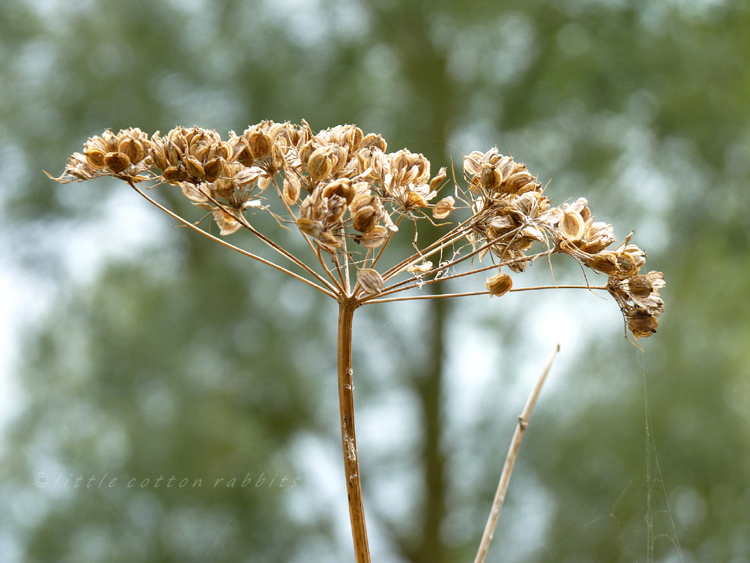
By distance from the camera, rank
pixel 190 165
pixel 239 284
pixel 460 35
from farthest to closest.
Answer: pixel 239 284
pixel 460 35
pixel 190 165

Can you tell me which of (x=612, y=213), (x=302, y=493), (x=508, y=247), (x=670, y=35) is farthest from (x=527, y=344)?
(x=508, y=247)

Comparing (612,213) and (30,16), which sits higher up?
(30,16)

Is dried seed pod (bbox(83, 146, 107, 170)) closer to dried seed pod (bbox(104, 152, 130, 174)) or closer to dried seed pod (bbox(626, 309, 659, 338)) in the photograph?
dried seed pod (bbox(104, 152, 130, 174))

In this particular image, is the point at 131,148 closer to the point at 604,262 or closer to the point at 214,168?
the point at 214,168

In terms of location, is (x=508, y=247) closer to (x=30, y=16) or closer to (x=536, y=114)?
(x=536, y=114)

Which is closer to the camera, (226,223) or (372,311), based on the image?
(226,223)

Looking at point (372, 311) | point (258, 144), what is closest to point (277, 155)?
point (258, 144)
